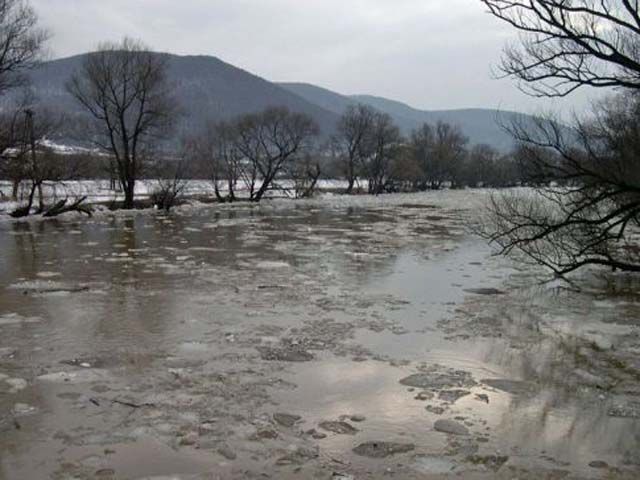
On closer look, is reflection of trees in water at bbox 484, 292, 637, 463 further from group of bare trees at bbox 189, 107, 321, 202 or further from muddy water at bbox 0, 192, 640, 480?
group of bare trees at bbox 189, 107, 321, 202

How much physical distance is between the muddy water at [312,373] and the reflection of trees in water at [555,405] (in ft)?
0.11

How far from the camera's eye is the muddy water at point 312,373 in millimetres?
6039

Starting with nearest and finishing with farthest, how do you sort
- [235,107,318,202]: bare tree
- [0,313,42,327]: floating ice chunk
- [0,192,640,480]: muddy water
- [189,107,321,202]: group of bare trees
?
[0,192,640,480]: muddy water → [0,313,42,327]: floating ice chunk → [189,107,321,202]: group of bare trees → [235,107,318,202]: bare tree

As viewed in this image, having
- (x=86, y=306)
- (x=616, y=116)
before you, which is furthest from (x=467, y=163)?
(x=86, y=306)

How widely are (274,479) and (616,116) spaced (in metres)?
19.4

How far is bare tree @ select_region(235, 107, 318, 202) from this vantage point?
62.5 metres

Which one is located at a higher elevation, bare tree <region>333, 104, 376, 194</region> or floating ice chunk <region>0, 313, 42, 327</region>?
bare tree <region>333, 104, 376, 194</region>

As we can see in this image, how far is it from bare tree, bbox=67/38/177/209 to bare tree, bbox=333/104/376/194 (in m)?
44.5

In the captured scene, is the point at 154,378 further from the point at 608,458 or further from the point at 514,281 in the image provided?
the point at 514,281

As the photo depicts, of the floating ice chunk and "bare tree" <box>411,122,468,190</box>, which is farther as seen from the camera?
"bare tree" <box>411,122,468,190</box>

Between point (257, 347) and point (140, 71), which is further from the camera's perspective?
point (140, 71)

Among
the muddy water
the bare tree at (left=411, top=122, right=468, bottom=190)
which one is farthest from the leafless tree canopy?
the bare tree at (left=411, top=122, right=468, bottom=190)

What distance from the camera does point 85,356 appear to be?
8.96 meters

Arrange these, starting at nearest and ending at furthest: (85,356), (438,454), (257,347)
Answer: (438,454)
(85,356)
(257,347)
